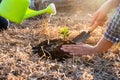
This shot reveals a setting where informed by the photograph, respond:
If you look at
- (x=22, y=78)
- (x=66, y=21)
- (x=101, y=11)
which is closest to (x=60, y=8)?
(x=66, y=21)

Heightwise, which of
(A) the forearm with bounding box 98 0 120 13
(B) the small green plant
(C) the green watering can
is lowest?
(B) the small green plant

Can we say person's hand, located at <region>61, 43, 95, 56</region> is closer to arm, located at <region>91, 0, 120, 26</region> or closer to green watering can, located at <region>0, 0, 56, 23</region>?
arm, located at <region>91, 0, 120, 26</region>

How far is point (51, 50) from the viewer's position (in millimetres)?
2215

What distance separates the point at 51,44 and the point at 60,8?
2.27 meters

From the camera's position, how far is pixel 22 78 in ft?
5.88

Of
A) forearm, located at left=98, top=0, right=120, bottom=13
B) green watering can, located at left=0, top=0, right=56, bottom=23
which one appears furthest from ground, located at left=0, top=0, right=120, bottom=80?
forearm, located at left=98, top=0, right=120, bottom=13

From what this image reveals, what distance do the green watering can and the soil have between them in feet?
0.84

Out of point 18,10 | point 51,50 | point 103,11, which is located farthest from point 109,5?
point 18,10

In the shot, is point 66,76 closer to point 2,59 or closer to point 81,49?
point 81,49

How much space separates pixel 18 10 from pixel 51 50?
0.46 m

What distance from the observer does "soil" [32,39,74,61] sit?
216 centimetres

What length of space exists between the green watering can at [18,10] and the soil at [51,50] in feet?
0.84

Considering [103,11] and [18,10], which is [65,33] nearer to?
[18,10]

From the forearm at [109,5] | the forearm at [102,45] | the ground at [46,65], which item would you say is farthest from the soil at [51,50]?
the forearm at [109,5]
